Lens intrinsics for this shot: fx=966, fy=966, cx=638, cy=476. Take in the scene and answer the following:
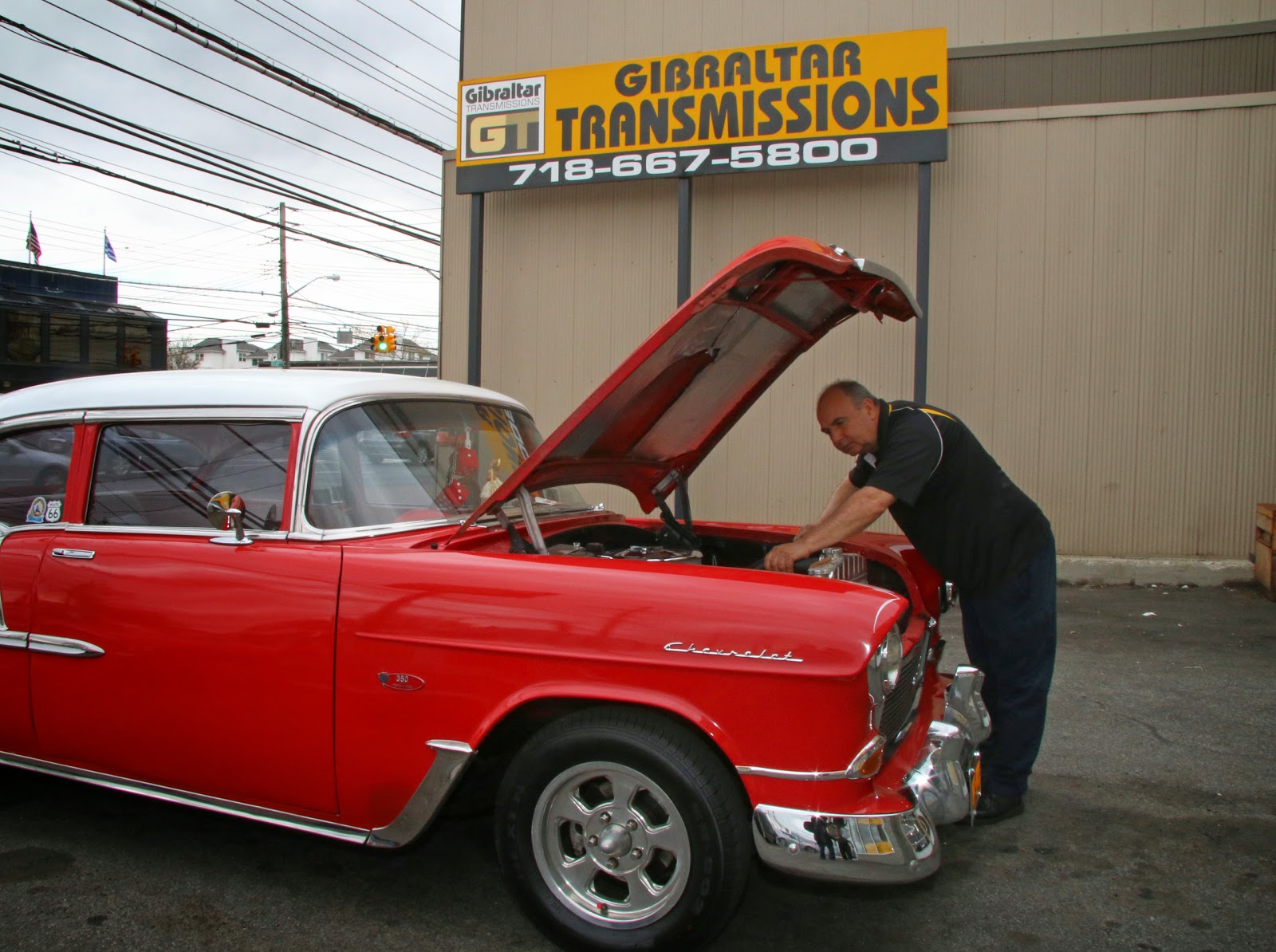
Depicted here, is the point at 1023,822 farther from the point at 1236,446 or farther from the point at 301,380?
the point at 1236,446

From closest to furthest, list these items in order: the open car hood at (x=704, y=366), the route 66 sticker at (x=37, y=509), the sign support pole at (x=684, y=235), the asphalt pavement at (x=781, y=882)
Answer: the asphalt pavement at (x=781, y=882), the open car hood at (x=704, y=366), the route 66 sticker at (x=37, y=509), the sign support pole at (x=684, y=235)

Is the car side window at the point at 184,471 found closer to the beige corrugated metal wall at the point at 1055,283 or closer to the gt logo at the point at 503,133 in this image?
the beige corrugated metal wall at the point at 1055,283

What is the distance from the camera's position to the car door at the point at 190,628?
2838mm

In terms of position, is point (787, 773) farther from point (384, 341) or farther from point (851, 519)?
point (384, 341)

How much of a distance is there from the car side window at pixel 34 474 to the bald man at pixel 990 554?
267 cm

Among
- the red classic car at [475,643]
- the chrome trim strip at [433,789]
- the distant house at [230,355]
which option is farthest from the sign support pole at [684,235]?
the distant house at [230,355]

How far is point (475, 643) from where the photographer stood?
105 inches

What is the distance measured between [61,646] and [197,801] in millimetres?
696

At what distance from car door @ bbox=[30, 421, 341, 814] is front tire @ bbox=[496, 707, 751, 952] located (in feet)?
2.12

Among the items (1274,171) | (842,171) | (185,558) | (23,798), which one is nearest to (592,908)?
(185,558)

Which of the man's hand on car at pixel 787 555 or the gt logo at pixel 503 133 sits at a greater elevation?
the gt logo at pixel 503 133

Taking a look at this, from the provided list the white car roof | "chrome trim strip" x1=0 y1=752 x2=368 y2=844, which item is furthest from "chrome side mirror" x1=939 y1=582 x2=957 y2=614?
"chrome trim strip" x1=0 y1=752 x2=368 y2=844

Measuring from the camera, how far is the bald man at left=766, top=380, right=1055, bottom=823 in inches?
138

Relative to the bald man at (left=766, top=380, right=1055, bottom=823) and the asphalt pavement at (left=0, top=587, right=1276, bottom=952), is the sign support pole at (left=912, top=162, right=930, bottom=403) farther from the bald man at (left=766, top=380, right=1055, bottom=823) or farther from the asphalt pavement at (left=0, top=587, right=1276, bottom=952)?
the bald man at (left=766, top=380, right=1055, bottom=823)
